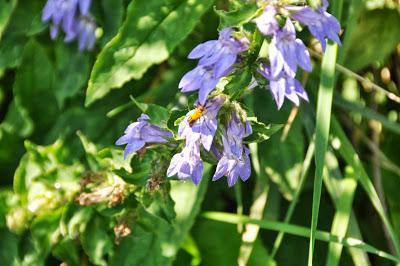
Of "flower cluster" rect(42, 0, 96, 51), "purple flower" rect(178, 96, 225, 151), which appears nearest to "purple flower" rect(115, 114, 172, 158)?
"purple flower" rect(178, 96, 225, 151)

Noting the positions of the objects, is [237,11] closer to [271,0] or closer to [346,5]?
[271,0]

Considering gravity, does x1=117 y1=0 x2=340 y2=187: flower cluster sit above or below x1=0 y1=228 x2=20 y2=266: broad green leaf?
above

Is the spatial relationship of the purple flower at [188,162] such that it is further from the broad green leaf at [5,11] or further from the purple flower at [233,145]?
the broad green leaf at [5,11]

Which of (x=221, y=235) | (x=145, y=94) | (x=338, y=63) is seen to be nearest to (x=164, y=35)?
(x=145, y=94)

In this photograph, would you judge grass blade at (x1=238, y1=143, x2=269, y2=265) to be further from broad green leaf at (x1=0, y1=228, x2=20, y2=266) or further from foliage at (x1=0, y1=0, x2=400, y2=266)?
broad green leaf at (x1=0, y1=228, x2=20, y2=266)

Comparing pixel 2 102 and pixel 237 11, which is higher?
pixel 237 11

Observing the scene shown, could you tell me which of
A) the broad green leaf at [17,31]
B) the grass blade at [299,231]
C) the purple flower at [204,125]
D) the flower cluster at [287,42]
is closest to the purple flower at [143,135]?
the purple flower at [204,125]

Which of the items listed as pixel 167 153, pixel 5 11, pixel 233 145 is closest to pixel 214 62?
pixel 233 145
